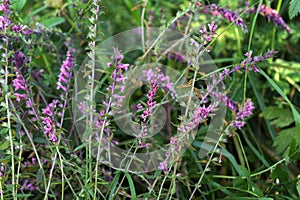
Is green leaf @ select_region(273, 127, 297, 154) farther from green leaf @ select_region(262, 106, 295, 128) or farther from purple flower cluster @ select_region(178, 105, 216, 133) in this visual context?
purple flower cluster @ select_region(178, 105, 216, 133)

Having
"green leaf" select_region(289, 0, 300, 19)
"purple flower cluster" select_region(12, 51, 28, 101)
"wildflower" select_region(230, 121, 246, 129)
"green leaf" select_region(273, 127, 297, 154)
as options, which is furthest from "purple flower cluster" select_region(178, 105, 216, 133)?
"green leaf" select_region(273, 127, 297, 154)

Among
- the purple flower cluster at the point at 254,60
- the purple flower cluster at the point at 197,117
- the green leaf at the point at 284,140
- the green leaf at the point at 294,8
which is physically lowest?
the green leaf at the point at 284,140

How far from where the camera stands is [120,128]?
5.08 ft

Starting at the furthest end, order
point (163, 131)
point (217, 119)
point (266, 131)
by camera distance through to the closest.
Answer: point (266, 131)
point (163, 131)
point (217, 119)

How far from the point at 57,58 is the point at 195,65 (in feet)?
2.52

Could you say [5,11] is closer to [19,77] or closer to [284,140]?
[19,77]

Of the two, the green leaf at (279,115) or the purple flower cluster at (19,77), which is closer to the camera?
the purple flower cluster at (19,77)

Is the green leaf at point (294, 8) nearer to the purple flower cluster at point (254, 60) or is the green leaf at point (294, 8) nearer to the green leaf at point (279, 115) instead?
the purple flower cluster at point (254, 60)

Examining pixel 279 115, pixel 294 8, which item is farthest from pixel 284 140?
pixel 294 8

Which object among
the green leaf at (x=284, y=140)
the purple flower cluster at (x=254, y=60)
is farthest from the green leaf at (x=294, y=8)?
the green leaf at (x=284, y=140)

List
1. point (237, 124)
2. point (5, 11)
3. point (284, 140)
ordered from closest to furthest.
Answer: point (5, 11), point (237, 124), point (284, 140)

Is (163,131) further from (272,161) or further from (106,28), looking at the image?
(106,28)

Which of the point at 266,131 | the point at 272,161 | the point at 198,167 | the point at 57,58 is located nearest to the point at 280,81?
the point at 266,131

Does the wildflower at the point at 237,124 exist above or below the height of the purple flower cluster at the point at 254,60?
below
